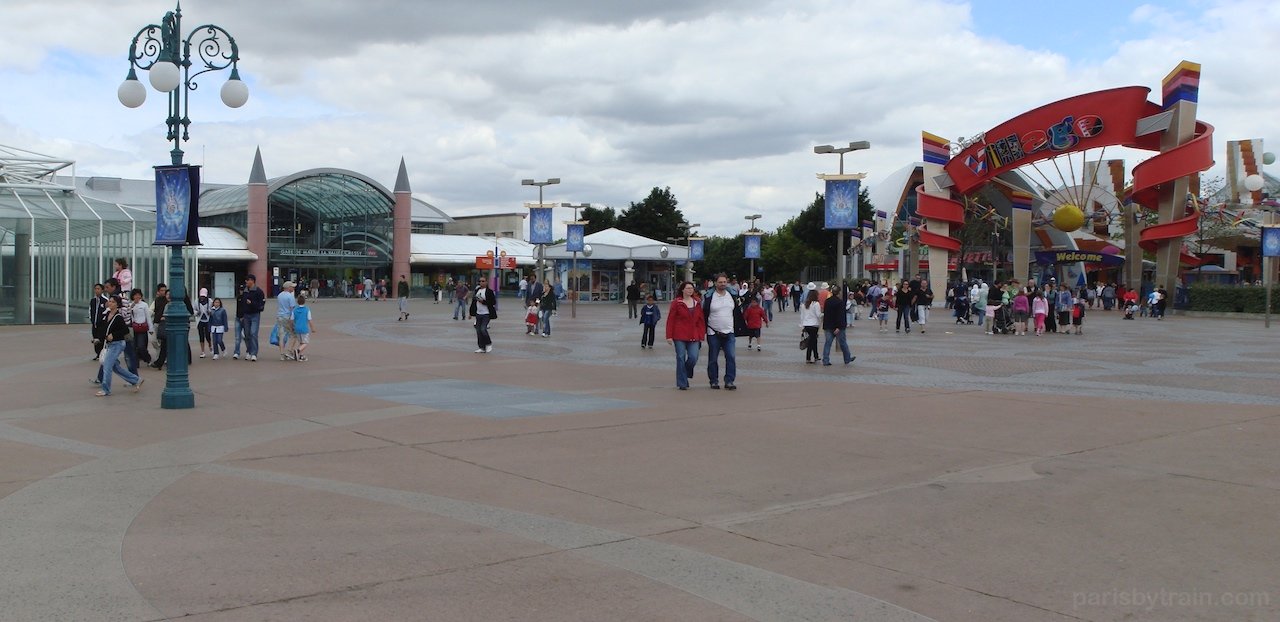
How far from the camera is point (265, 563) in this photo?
17.6 feet

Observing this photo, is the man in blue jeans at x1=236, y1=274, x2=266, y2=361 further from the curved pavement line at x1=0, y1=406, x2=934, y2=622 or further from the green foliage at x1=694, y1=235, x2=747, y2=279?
the green foliage at x1=694, y1=235, x2=747, y2=279

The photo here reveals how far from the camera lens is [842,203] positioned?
2472cm

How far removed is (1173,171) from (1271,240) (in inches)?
354

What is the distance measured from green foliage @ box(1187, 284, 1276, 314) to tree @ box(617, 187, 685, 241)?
53.3 m

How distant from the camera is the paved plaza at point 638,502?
490 centimetres

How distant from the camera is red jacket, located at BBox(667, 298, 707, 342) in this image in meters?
14.0

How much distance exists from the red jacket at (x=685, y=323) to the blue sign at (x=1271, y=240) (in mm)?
28874

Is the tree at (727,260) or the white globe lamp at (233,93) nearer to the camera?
the white globe lamp at (233,93)

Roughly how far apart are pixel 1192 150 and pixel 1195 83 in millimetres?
2971

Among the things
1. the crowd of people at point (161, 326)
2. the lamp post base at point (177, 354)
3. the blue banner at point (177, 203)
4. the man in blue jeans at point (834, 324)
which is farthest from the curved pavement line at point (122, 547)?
the man in blue jeans at point (834, 324)

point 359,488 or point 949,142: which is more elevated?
point 949,142

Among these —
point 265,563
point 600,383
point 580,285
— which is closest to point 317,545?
point 265,563

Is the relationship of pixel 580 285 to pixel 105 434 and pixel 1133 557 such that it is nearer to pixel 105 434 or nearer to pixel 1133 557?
pixel 105 434

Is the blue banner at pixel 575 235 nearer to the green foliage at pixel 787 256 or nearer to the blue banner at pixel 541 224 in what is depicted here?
the blue banner at pixel 541 224
